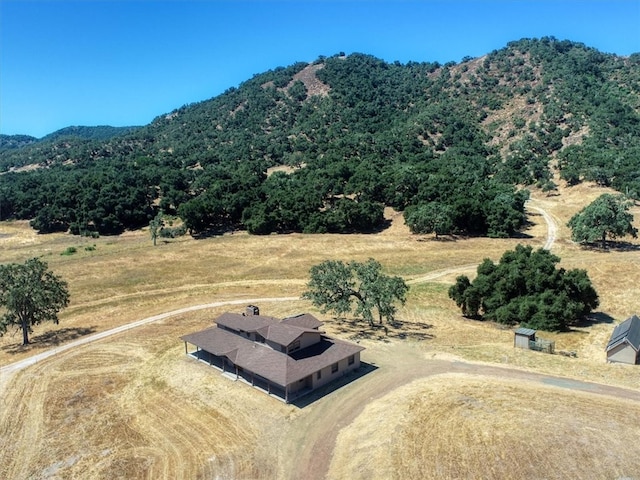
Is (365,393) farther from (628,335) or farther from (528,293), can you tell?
(528,293)

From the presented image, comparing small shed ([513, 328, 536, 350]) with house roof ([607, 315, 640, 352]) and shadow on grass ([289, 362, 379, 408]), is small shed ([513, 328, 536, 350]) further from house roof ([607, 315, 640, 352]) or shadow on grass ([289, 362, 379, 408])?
shadow on grass ([289, 362, 379, 408])

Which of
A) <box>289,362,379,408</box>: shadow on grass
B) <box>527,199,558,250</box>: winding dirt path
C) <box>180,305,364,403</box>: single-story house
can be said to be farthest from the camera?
<box>527,199,558,250</box>: winding dirt path

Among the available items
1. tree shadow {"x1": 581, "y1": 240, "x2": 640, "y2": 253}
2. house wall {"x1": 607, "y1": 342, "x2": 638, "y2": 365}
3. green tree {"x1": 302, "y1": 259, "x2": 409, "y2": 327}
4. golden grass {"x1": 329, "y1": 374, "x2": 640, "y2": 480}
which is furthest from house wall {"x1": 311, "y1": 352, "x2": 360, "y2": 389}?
tree shadow {"x1": 581, "y1": 240, "x2": 640, "y2": 253}

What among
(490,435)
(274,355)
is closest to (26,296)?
(274,355)

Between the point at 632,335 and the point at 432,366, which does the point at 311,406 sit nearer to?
the point at 432,366

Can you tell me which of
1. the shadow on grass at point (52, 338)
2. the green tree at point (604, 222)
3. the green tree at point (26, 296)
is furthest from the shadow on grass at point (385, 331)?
the green tree at point (604, 222)

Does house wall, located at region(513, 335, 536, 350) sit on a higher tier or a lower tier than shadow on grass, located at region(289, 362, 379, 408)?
higher

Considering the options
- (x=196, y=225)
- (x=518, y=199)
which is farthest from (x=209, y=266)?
(x=518, y=199)
